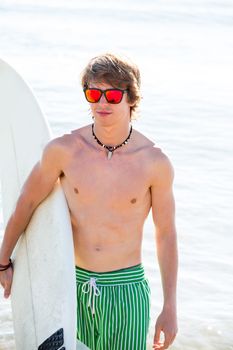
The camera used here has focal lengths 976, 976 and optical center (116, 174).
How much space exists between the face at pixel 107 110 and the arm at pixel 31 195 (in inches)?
9.2

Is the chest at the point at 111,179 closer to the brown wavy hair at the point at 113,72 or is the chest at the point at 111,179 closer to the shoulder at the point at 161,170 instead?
the shoulder at the point at 161,170

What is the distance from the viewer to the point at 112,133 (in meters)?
4.05

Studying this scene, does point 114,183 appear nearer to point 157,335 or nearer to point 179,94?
point 157,335

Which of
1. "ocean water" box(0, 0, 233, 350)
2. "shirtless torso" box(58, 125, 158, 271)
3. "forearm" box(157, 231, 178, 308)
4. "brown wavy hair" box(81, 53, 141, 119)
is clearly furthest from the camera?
"ocean water" box(0, 0, 233, 350)

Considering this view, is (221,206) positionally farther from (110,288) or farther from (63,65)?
(63,65)

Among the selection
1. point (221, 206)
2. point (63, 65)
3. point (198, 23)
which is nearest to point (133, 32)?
point (198, 23)

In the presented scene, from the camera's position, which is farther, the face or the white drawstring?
the white drawstring

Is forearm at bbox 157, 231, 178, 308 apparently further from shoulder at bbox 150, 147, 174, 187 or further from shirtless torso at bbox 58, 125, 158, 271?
shoulder at bbox 150, 147, 174, 187

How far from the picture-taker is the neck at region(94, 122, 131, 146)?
4.04 metres

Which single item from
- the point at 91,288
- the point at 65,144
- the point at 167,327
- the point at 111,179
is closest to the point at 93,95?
the point at 65,144

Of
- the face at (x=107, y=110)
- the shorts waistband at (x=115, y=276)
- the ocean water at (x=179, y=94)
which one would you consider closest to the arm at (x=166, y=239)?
the shorts waistband at (x=115, y=276)

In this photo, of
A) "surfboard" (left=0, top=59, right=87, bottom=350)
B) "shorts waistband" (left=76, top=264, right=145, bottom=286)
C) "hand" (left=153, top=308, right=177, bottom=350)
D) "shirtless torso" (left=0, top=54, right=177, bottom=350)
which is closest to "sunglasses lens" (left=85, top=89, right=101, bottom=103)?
"shirtless torso" (left=0, top=54, right=177, bottom=350)

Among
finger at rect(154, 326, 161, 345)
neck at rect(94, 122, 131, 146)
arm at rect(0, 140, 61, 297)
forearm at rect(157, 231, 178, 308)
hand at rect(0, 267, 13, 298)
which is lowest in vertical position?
finger at rect(154, 326, 161, 345)

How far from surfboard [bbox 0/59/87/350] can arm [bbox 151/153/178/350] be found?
0.37 metres
